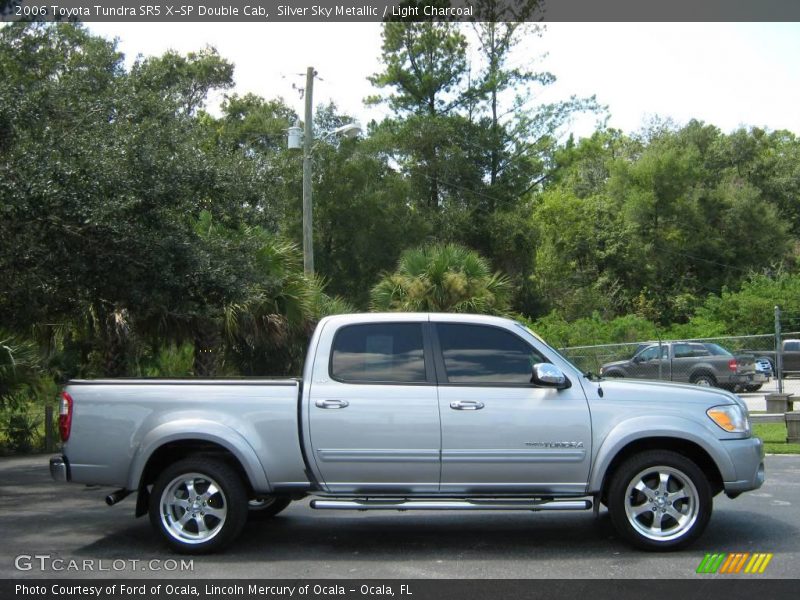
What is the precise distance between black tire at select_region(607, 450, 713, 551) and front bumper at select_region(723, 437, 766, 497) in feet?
0.69

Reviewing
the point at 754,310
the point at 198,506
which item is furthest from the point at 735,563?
the point at 754,310

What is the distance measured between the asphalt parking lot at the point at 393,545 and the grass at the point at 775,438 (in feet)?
12.6

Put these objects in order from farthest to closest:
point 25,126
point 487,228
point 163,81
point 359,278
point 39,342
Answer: point 487,228 < point 359,278 < point 39,342 < point 163,81 < point 25,126

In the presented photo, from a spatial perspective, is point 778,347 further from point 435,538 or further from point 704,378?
point 435,538

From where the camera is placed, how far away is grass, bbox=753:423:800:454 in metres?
13.8

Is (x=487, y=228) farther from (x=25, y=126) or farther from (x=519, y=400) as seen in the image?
(x=519, y=400)

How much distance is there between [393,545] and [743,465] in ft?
9.63

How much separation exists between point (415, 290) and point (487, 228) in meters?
19.7

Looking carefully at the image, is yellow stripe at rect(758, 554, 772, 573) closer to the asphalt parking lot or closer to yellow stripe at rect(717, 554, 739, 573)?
the asphalt parking lot


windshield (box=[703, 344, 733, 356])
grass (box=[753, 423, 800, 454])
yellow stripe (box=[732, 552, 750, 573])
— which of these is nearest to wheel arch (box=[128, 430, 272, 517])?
yellow stripe (box=[732, 552, 750, 573])

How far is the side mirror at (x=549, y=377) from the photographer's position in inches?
287

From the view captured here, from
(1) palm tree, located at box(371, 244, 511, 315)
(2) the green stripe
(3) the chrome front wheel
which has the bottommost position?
(2) the green stripe

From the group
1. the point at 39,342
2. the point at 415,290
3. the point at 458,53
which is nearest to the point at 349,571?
the point at 39,342

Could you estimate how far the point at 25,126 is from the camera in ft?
34.9
